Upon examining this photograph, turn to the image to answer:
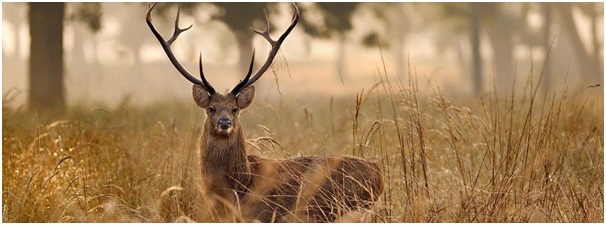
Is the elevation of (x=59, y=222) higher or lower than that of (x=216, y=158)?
lower

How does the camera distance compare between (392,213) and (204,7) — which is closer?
(392,213)

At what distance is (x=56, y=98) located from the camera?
1388cm

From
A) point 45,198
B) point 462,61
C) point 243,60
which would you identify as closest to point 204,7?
point 243,60

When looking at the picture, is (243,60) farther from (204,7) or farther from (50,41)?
(50,41)

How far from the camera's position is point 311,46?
3462 centimetres

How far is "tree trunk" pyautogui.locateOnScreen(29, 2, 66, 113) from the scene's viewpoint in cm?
1384

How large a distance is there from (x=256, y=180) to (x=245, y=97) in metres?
0.49

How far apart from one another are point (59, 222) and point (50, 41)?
889 centimetres

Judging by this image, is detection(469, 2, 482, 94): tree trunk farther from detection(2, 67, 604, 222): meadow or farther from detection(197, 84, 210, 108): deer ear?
detection(197, 84, 210, 108): deer ear

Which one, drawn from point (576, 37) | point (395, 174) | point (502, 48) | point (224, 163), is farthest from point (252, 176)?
point (502, 48)

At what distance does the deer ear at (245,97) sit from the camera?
18.1ft

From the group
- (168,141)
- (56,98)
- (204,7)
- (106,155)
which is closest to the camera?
(106,155)

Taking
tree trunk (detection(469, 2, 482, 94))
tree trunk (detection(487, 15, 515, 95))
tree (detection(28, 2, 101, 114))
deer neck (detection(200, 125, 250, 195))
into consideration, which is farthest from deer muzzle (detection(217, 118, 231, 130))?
tree trunk (detection(487, 15, 515, 95))

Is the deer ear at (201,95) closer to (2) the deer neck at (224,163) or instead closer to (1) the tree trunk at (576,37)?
(2) the deer neck at (224,163)
